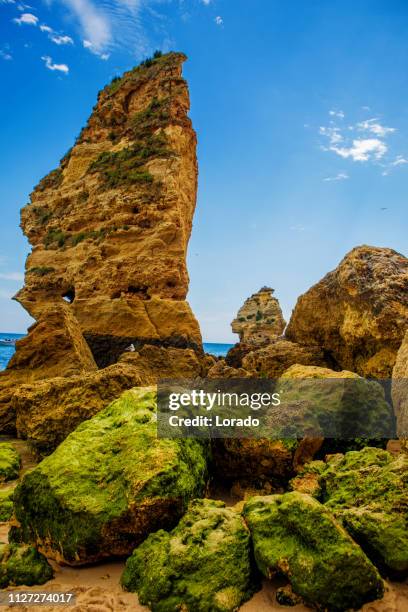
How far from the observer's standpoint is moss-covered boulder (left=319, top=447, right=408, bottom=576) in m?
2.89

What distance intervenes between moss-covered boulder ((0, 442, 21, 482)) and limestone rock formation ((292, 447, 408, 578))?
12.5ft

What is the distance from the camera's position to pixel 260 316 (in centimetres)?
3709

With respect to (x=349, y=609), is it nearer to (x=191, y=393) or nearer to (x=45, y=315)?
(x=191, y=393)

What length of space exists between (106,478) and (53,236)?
1641 centimetres

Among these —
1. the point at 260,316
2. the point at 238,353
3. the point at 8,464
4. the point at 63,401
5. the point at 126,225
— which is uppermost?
the point at 126,225

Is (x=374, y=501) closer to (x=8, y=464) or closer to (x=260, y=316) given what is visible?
(x=8, y=464)

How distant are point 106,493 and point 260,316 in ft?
112

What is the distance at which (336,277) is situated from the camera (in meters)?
8.62

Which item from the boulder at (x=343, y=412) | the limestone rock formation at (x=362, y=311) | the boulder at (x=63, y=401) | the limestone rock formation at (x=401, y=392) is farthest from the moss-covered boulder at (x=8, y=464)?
the limestone rock formation at (x=362, y=311)

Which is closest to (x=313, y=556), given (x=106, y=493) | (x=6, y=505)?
(x=106, y=493)

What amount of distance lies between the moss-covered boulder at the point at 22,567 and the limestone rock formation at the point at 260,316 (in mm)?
32095

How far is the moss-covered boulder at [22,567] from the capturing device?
315cm

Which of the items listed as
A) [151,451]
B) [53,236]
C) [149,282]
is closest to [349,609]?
[151,451]

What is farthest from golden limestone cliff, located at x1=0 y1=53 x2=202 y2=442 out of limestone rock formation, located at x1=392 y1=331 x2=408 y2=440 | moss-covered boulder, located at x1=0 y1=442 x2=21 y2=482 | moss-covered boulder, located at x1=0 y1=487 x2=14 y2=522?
limestone rock formation, located at x1=392 y1=331 x2=408 y2=440
